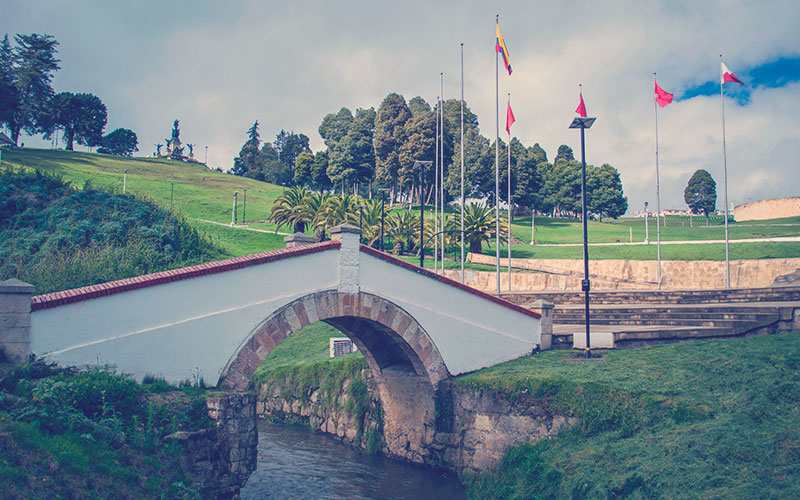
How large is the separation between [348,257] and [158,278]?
4554mm

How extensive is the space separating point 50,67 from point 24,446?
89035 mm

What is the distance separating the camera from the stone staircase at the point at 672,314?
1605cm

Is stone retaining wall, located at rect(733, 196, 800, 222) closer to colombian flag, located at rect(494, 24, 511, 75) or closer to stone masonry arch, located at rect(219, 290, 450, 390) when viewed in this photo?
colombian flag, located at rect(494, 24, 511, 75)

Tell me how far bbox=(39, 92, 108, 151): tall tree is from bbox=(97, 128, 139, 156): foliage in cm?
700

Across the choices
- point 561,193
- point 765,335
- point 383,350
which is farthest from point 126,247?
point 561,193

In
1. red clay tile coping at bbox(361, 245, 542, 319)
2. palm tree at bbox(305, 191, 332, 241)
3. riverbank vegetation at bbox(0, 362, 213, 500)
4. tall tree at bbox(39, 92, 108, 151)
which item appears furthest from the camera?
tall tree at bbox(39, 92, 108, 151)

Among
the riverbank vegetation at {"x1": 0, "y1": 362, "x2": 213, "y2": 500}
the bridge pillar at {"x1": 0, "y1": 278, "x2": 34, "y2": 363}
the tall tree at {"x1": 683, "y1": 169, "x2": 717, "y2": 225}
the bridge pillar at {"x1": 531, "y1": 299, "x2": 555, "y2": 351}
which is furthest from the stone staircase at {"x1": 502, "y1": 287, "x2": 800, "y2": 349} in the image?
the tall tree at {"x1": 683, "y1": 169, "x2": 717, "y2": 225}

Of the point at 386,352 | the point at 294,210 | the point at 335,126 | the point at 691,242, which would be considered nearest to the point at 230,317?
the point at 386,352

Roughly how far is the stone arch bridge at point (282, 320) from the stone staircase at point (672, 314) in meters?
2.82

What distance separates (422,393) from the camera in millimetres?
17016

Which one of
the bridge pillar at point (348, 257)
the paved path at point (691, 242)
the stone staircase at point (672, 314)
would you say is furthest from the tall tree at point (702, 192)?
the bridge pillar at point (348, 257)

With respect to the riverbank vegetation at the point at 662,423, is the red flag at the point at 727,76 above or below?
above

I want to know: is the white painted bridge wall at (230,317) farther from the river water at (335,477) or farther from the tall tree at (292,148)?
the tall tree at (292,148)

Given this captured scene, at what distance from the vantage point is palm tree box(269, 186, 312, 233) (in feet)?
143
